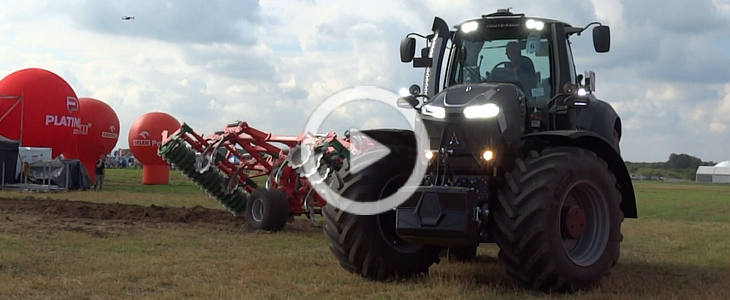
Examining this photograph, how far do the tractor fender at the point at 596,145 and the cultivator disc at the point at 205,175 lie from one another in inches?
316

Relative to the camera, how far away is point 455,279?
22.0ft

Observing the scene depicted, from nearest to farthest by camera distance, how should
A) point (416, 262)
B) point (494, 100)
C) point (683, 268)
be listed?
Result: point (494, 100), point (416, 262), point (683, 268)

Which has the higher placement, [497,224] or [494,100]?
[494,100]

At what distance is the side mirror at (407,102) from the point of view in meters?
6.84

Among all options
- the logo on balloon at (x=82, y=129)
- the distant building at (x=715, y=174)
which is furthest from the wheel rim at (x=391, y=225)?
the distant building at (x=715, y=174)

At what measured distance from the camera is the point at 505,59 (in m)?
7.15

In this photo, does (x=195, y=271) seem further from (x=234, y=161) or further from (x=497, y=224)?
(x=234, y=161)

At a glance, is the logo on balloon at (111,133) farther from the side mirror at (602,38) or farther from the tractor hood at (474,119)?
the side mirror at (602,38)

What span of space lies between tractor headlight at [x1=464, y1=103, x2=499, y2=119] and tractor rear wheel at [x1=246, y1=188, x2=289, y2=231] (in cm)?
622

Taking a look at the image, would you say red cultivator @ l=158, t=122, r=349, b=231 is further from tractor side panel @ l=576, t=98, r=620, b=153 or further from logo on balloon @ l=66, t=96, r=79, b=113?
logo on balloon @ l=66, t=96, r=79, b=113

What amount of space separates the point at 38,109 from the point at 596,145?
22514 millimetres

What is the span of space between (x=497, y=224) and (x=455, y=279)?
3.99 ft

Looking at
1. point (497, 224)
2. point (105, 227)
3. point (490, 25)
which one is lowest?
point (105, 227)

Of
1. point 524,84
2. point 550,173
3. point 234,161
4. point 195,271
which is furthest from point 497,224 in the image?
point 234,161
